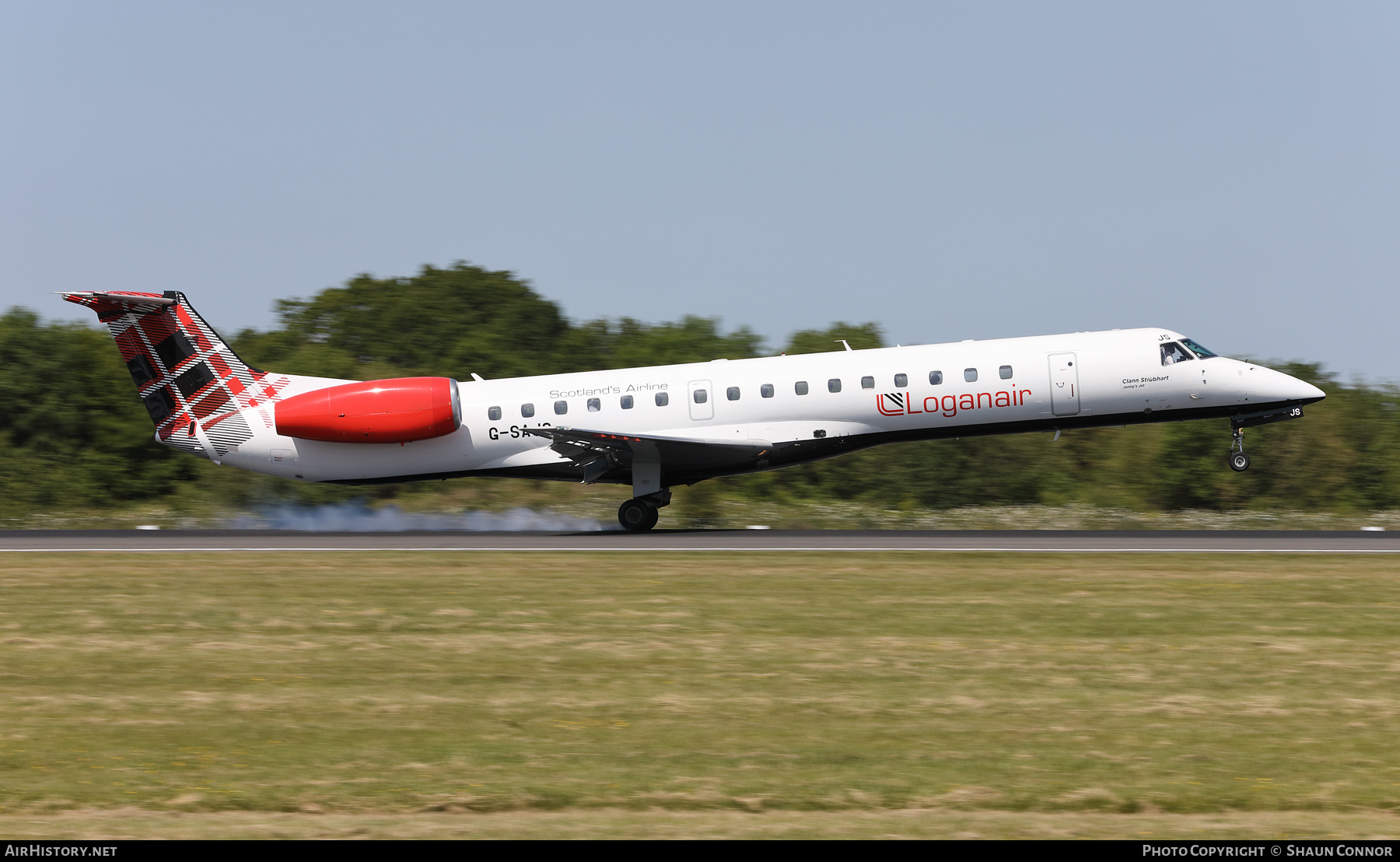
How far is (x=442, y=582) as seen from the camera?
17.7 metres

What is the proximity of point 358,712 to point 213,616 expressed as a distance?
5.28 m

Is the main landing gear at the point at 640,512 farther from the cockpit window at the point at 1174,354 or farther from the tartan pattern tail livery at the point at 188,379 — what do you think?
the cockpit window at the point at 1174,354

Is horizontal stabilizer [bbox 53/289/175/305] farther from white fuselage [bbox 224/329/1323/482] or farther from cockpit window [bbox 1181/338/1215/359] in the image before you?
cockpit window [bbox 1181/338/1215/359]

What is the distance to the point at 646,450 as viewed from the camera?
81.7 feet

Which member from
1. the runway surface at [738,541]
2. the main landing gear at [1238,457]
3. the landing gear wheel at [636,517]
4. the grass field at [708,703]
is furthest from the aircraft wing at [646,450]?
the main landing gear at [1238,457]

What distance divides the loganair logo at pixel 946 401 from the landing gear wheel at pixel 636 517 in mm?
5125

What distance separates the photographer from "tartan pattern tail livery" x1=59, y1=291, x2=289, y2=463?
26.3 m

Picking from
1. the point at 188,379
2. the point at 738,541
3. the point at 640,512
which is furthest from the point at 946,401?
the point at 188,379

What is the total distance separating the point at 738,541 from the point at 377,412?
25.4 feet

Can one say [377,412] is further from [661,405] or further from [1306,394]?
[1306,394]

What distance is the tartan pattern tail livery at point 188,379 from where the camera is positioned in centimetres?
2627

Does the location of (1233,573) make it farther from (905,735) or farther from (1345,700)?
(905,735)

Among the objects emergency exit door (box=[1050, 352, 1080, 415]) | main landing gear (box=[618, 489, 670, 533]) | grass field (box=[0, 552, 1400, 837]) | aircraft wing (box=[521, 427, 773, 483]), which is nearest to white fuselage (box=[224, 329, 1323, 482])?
emergency exit door (box=[1050, 352, 1080, 415])
